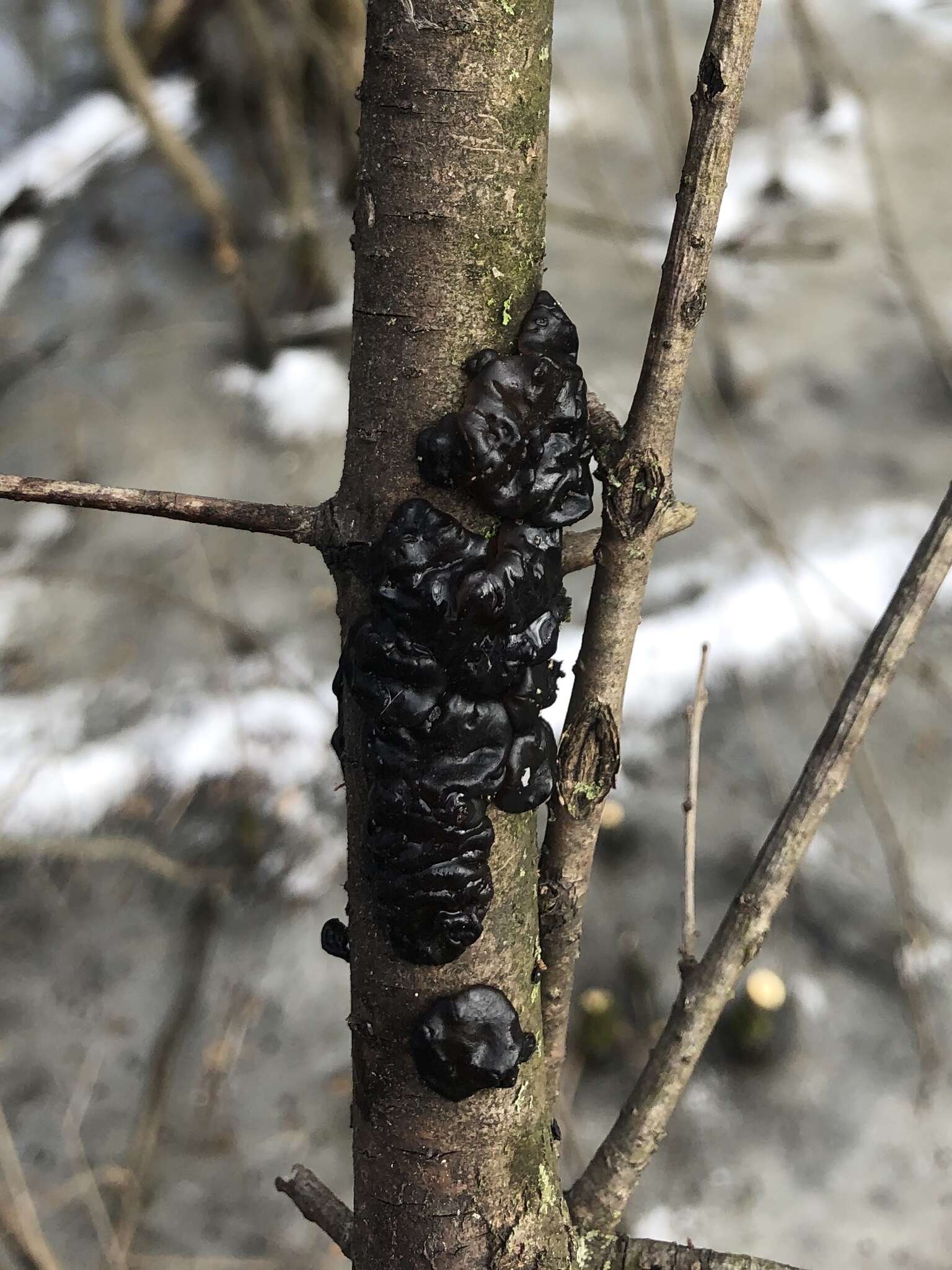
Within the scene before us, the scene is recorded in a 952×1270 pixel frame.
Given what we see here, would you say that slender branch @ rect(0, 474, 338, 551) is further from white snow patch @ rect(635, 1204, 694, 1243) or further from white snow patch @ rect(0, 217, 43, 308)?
white snow patch @ rect(0, 217, 43, 308)

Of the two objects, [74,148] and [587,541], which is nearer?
[587,541]

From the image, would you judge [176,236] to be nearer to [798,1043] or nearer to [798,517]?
[798,517]

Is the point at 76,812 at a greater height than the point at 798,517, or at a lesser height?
lesser

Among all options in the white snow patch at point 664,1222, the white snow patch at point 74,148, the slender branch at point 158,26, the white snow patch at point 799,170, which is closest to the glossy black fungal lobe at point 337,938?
the white snow patch at point 664,1222

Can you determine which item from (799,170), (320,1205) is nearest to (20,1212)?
(320,1205)

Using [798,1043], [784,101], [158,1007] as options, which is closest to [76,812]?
[158,1007]

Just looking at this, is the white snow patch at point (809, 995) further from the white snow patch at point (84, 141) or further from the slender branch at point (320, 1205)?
the white snow patch at point (84, 141)

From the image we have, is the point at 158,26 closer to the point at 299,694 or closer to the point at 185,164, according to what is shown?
the point at 185,164
